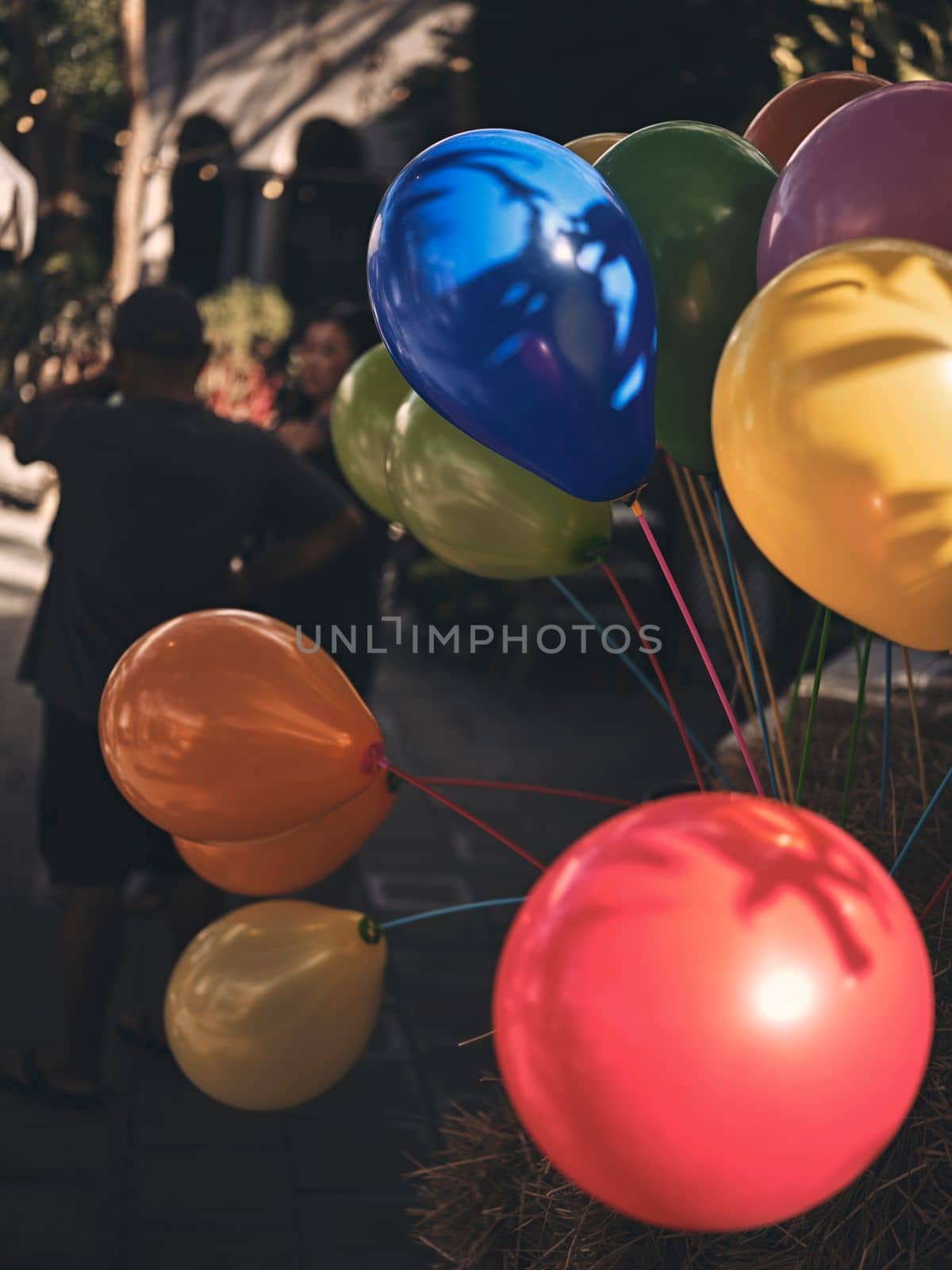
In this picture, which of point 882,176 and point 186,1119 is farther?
point 186,1119

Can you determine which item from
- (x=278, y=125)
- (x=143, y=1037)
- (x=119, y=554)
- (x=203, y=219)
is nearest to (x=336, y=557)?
(x=119, y=554)

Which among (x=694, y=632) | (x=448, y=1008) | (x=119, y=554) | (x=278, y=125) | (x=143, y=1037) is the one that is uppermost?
(x=694, y=632)

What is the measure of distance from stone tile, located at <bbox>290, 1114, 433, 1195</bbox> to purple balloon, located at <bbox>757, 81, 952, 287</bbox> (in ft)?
6.78

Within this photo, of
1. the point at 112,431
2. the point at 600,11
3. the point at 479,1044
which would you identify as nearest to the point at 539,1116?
the point at 112,431

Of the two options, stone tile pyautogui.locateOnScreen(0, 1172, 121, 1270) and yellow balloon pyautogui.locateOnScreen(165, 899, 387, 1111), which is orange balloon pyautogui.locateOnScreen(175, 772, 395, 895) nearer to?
yellow balloon pyautogui.locateOnScreen(165, 899, 387, 1111)

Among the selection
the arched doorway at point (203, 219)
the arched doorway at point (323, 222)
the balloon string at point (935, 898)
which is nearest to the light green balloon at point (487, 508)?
the balloon string at point (935, 898)

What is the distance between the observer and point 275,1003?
1.84 metres

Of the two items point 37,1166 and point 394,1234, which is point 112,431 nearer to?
point 37,1166

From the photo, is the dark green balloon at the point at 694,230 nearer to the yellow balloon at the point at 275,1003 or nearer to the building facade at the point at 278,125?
the yellow balloon at the point at 275,1003

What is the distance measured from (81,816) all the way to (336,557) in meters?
0.83

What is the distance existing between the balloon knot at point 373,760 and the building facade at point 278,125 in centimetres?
1171

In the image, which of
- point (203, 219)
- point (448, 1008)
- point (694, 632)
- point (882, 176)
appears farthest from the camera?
point (203, 219)

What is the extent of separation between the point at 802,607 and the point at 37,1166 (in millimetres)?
4888

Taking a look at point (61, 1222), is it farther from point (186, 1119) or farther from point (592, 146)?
point (592, 146)
